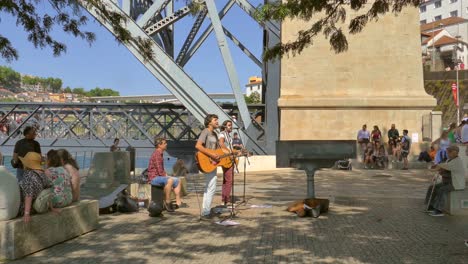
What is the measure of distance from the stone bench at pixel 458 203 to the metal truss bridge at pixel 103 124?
14.5 m

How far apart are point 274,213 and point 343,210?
1188mm

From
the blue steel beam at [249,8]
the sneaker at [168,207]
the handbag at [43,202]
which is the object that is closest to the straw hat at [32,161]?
the handbag at [43,202]

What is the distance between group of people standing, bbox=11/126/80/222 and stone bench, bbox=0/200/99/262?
4.3 inches

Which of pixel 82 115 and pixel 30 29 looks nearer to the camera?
pixel 30 29

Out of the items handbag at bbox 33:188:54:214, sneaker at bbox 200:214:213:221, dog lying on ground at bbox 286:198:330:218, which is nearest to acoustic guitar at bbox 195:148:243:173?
sneaker at bbox 200:214:213:221

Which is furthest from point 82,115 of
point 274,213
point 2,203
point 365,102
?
point 2,203

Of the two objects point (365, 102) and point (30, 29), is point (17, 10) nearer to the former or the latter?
point (30, 29)

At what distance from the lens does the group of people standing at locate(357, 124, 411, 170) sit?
55.7ft

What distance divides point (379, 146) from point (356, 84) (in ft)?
9.38

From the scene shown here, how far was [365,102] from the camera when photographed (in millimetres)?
18484

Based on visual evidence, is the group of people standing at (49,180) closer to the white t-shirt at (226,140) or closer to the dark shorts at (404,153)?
the white t-shirt at (226,140)

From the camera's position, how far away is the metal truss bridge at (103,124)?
23109 mm

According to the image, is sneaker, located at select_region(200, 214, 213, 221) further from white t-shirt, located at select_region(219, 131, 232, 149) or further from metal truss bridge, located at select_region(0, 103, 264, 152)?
metal truss bridge, located at select_region(0, 103, 264, 152)

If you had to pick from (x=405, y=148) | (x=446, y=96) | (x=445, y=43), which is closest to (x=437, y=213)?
(x=405, y=148)
